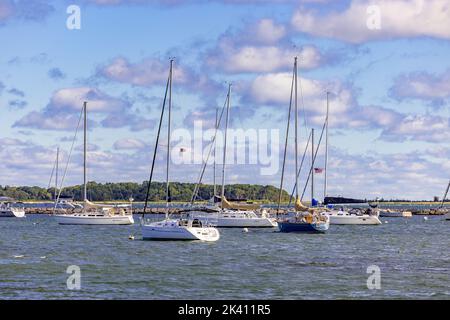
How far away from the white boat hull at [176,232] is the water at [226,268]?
3.61 feet

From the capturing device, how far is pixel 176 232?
8475cm

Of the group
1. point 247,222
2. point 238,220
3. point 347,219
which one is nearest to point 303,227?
point 247,222

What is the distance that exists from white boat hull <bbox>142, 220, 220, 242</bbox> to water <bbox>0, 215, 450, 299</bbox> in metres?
1.10

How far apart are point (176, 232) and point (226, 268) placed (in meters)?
22.8

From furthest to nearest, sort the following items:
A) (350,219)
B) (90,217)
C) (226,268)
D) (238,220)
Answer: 1. (350,219)
2. (90,217)
3. (238,220)
4. (226,268)

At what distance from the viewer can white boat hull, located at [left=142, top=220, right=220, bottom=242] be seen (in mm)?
84625

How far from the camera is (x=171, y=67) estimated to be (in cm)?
9488

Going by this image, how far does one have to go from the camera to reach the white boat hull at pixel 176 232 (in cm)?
8462

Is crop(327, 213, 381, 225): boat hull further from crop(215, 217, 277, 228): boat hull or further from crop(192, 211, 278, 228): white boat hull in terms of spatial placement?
crop(215, 217, 277, 228): boat hull

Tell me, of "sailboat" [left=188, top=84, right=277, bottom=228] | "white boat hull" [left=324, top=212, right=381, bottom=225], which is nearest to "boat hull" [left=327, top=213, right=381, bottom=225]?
"white boat hull" [left=324, top=212, right=381, bottom=225]

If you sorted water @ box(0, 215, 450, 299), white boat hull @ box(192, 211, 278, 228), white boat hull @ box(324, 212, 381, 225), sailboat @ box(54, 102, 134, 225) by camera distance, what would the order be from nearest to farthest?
water @ box(0, 215, 450, 299) < white boat hull @ box(192, 211, 278, 228) < sailboat @ box(54, 102, 134, 225) < white boat hull @ box(324, 212, 381, 225)

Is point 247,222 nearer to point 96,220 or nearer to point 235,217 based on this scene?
point 235,217
